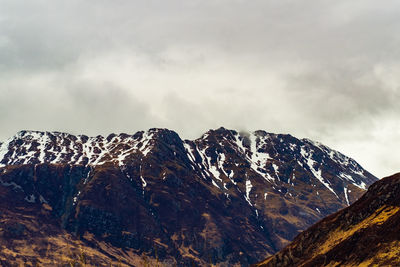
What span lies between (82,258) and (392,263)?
6365 inches

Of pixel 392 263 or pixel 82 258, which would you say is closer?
pixel 82 258

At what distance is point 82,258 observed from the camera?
7700cm

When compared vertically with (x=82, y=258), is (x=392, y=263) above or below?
below

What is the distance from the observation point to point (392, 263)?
200m
